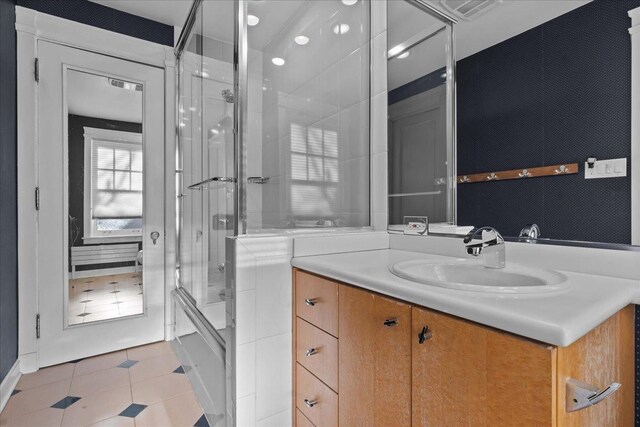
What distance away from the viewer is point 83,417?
5.35 feet

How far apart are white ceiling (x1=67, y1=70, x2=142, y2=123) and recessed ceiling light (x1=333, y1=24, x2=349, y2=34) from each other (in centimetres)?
168

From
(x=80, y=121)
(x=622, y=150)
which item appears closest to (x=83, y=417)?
(x=80, y=121)

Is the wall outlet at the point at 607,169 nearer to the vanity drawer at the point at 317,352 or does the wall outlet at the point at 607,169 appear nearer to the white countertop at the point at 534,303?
the white countertop at the point at 534,303

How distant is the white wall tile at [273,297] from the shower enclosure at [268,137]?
0.11m

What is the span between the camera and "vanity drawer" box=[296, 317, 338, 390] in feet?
3.66

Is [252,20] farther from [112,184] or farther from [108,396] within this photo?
[108,396]

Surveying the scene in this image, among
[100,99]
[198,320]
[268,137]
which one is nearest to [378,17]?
[268,137]

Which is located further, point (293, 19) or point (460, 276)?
point (293, 19)

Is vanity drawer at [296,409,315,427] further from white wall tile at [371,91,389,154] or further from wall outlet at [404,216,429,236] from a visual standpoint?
white wall tile at [371,91,389,154]

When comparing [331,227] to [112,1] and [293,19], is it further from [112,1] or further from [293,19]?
[112,1]

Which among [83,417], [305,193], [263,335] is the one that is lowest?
[83,417]

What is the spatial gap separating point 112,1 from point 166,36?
39 centimetres

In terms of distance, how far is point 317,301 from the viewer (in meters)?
1.21

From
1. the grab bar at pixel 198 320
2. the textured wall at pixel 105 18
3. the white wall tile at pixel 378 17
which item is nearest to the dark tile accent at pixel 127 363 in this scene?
the grab bar at pixel 198 320
